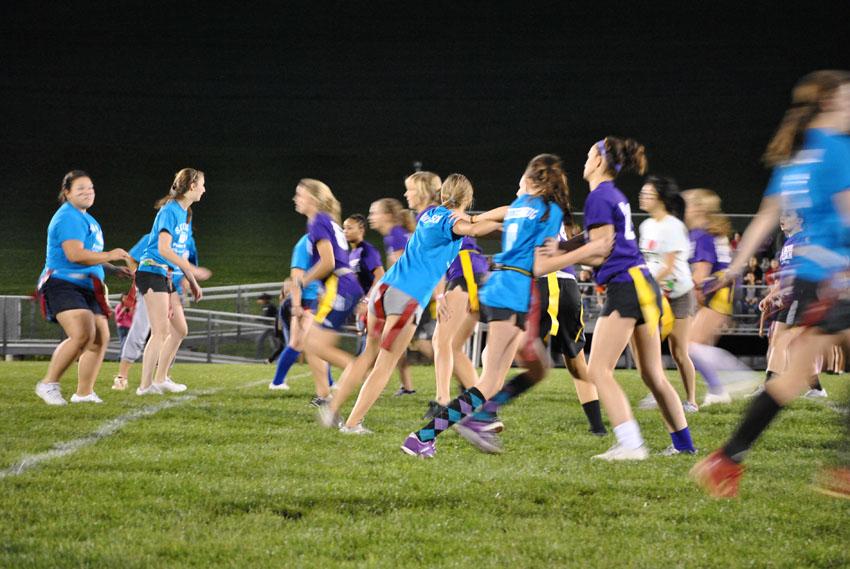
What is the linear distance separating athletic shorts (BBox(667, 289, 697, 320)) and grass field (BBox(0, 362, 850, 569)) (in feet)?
4.71

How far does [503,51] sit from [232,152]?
8.88 m

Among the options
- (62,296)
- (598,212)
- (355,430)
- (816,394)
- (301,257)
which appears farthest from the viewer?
(816,394)

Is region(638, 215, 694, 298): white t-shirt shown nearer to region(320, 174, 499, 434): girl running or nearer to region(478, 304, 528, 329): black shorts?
region(320, 174, 499, 434): girl running

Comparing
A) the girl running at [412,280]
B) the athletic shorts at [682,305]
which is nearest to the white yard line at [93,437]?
the girl running at [412,280]

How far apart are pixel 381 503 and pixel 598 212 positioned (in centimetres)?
189

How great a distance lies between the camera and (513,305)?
5.14m

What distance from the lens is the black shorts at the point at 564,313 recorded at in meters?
6.25

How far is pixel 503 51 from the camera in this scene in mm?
29734

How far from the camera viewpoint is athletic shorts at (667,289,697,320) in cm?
771

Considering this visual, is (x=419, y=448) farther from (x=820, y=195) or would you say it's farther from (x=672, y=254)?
(x=672, y=254)

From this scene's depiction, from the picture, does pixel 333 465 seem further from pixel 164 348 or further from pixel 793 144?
pixel 164 348

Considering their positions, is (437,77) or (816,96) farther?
(437,77)

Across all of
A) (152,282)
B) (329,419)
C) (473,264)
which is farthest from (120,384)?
(473,264)

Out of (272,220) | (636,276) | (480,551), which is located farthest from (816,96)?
(272,220)
